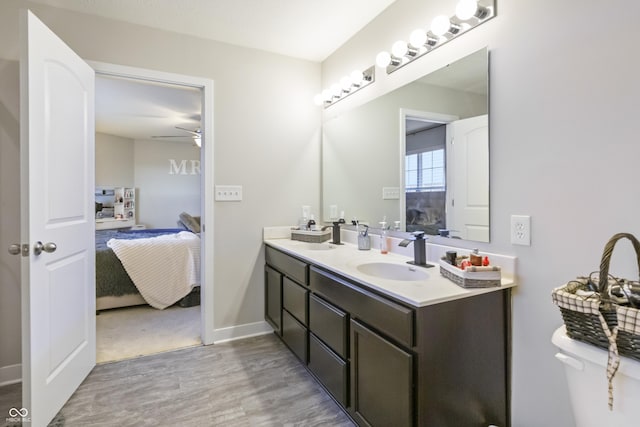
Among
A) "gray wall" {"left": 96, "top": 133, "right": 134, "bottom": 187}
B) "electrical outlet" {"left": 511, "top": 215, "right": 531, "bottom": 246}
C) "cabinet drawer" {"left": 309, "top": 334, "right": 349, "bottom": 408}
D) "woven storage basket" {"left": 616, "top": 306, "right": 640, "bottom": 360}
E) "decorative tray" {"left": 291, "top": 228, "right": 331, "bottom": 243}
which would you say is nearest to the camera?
"woven storage basket" {"left": 616, "top": 306, "right": 640, "bottom": 360}

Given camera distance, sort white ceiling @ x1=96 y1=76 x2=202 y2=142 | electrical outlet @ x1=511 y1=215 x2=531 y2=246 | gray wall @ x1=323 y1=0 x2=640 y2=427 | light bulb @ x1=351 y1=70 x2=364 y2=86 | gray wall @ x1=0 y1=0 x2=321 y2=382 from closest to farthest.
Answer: gray wall @ x1=323 y1=0 x2=640 y2=427 < electrical outlet @ x1=511 y1=215 x2=531 y2=246 < gray wall @ x1=0 y1=0 x2=321 y2=382 < light bulb @ x1=351 y1=70 x2=364 y2=86 < white ceiling @ x1=96 y1=76 x2=202 y2=142

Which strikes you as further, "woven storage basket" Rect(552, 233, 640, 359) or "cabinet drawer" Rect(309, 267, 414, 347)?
"cabinet drawer" Rect(309, 267, 414, 347)

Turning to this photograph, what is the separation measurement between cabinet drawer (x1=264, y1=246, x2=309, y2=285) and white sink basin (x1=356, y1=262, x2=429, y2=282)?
37 centimetres

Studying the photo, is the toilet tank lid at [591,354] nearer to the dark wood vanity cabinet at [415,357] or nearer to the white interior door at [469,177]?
the dark wood vanity cabinet at [415,357]

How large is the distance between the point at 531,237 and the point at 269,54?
2333 millimetres

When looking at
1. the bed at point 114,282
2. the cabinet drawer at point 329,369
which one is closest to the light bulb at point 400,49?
the cabinet drawer at point 329,369

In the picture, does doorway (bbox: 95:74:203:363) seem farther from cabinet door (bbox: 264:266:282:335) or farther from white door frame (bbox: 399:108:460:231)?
white door frame (bbox: 399:108:460:231)

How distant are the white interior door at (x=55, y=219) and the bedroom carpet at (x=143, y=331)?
333 millimetres

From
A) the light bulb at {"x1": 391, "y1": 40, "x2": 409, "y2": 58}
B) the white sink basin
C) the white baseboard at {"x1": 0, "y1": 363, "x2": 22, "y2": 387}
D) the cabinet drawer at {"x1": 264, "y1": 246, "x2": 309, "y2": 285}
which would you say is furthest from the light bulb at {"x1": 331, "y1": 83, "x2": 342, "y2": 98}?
the white baseboard at {"x1": 0, "y1": 363, "x2": 22, "y2": 387}

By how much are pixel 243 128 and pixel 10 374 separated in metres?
2.19

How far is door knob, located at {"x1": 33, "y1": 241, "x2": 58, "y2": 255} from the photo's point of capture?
151 centimetres

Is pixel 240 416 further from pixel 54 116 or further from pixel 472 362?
pixel 54 116

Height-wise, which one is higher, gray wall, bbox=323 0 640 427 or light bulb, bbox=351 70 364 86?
light bulb, bbox=351 70 364 86

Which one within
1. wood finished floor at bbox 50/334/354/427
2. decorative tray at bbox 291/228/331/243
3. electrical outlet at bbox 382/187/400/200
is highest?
electrical outlet at bbox 382/187/400/200
